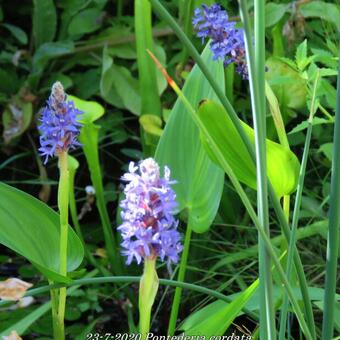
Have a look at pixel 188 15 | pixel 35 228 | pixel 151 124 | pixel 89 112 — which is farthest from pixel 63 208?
pixel 188 15

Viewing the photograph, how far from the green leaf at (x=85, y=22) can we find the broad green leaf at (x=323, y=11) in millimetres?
483

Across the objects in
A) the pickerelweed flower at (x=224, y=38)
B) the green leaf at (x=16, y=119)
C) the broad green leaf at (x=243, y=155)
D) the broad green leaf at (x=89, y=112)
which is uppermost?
the pickerelweed flower at (x=224, y=38)

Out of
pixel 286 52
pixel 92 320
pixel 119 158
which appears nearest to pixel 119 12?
pixel 119 158

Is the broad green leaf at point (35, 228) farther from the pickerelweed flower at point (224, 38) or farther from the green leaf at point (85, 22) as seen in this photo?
the green leaf at point (85, 22)

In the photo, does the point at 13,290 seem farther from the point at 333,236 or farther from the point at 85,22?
the point at 85,22

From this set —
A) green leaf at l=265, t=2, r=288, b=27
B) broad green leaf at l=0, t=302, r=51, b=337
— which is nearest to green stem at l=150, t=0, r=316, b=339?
broad green leaf at l=0, t=302, r=51, b=337

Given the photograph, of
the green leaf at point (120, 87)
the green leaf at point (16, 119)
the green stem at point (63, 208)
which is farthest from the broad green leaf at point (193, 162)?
the green leaf at point (16, 119)

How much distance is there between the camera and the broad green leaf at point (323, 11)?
53.6 inches

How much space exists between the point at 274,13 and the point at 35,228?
75 centimetres

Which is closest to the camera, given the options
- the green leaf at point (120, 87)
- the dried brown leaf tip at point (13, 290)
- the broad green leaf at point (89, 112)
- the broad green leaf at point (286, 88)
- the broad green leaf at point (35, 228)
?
the dried brown leaf tip at point (13, 290)

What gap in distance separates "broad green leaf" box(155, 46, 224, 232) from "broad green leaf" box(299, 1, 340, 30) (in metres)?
0.33

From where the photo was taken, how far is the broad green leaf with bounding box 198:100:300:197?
809mm

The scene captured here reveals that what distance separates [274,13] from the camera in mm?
1451

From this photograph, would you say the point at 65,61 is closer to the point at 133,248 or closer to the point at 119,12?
the point at 119,12
